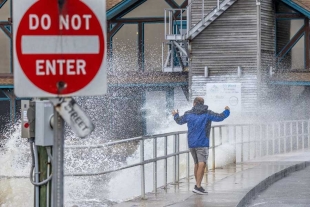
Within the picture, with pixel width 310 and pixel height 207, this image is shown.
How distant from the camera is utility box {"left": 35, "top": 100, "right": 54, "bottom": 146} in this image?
852 cm

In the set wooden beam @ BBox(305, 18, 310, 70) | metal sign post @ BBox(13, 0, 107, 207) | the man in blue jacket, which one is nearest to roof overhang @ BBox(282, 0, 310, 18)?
wooden beam @ BBox(305, 18, 310, 70)

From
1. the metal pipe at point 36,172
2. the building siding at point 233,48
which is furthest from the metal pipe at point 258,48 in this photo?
the metal pipe at point 36,172

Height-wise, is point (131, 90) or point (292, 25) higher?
point (292, 25)

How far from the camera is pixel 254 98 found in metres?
34.8

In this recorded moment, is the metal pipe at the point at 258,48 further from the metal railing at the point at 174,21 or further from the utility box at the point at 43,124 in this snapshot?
the utility box at the point at 43,124

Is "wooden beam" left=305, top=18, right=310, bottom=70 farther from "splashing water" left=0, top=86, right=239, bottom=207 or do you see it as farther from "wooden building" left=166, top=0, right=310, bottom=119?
"splashing water" left=0, top=86, right=239, bottom=207

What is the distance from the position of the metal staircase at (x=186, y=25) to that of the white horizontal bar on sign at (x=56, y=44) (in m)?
29.3

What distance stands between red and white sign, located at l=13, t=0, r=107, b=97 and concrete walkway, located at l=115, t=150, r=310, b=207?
7602mm

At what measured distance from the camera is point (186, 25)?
38000 mm

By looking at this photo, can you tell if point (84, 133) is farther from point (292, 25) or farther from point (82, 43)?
point (292, 25)

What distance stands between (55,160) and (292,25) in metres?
33.0

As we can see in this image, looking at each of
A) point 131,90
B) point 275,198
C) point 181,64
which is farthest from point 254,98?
point 275,198

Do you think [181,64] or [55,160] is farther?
[181,64]

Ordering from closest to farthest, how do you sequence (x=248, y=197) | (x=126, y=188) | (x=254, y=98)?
1. (x=248, y=197)
2. (x=126, y=188)
3. (x=254, y=98)
